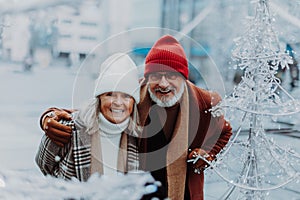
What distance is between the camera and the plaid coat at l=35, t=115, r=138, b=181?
1.66m

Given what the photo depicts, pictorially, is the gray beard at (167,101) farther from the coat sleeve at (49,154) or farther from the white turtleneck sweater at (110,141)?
the coat sleeve at (49,154)

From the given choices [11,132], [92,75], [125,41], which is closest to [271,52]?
[125,41]

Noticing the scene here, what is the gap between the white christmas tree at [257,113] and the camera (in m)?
1.66

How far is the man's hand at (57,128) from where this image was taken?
1646 millimetres

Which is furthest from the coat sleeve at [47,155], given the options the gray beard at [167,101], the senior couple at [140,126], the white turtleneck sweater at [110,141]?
the gray beard at [167,101]

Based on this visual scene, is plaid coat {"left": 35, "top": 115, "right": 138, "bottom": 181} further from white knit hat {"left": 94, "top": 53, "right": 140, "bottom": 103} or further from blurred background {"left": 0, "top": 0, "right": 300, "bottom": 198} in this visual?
white knit hat {"left": 94, "top": 53, "right": 140, "bottom": 103}

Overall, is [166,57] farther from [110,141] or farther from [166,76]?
[110,141]

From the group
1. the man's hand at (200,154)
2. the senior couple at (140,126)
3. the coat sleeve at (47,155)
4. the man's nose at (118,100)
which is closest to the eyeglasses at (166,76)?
the senior couple at (140,126)

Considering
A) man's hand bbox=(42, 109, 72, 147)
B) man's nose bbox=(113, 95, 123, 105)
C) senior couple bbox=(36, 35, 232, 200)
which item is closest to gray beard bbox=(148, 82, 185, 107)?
senior couple bbox=(36, 35, 232, 200)

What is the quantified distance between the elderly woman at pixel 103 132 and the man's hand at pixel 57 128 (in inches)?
0.4

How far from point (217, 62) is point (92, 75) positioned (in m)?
0.43

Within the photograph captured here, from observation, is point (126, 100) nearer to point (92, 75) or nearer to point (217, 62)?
point (92, 75)

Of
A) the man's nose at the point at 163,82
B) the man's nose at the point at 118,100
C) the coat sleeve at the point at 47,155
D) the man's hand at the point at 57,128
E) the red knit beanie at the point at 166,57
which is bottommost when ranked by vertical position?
the coat sleeve at the point at 47,155

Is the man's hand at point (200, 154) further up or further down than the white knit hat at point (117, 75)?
further down
